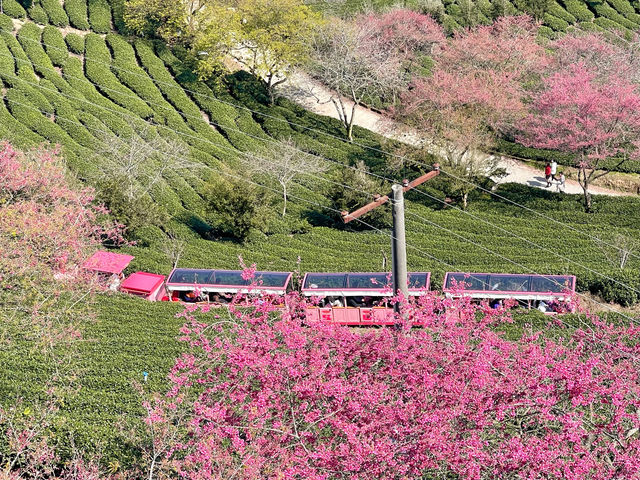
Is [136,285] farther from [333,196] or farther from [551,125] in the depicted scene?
[551,125]

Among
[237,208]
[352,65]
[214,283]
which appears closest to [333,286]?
[214,283]

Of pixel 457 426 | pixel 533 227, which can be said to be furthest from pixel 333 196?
pixel 457 426

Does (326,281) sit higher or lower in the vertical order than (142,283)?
higher

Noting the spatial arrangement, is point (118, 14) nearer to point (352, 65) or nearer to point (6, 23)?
point (6, 23)

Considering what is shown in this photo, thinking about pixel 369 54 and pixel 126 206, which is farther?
pixel 369 54

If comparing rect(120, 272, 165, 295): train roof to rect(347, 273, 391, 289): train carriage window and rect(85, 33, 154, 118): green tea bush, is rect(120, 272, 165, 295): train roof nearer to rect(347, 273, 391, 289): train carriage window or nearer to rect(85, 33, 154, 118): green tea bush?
rect(347, 273, 391, 289): train carriage window

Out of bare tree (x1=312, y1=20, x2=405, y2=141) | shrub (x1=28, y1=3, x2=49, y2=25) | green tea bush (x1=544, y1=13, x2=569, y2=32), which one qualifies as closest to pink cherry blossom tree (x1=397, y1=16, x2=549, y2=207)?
bare tree (x1=312, y1=20, x2=405, y2=141)
